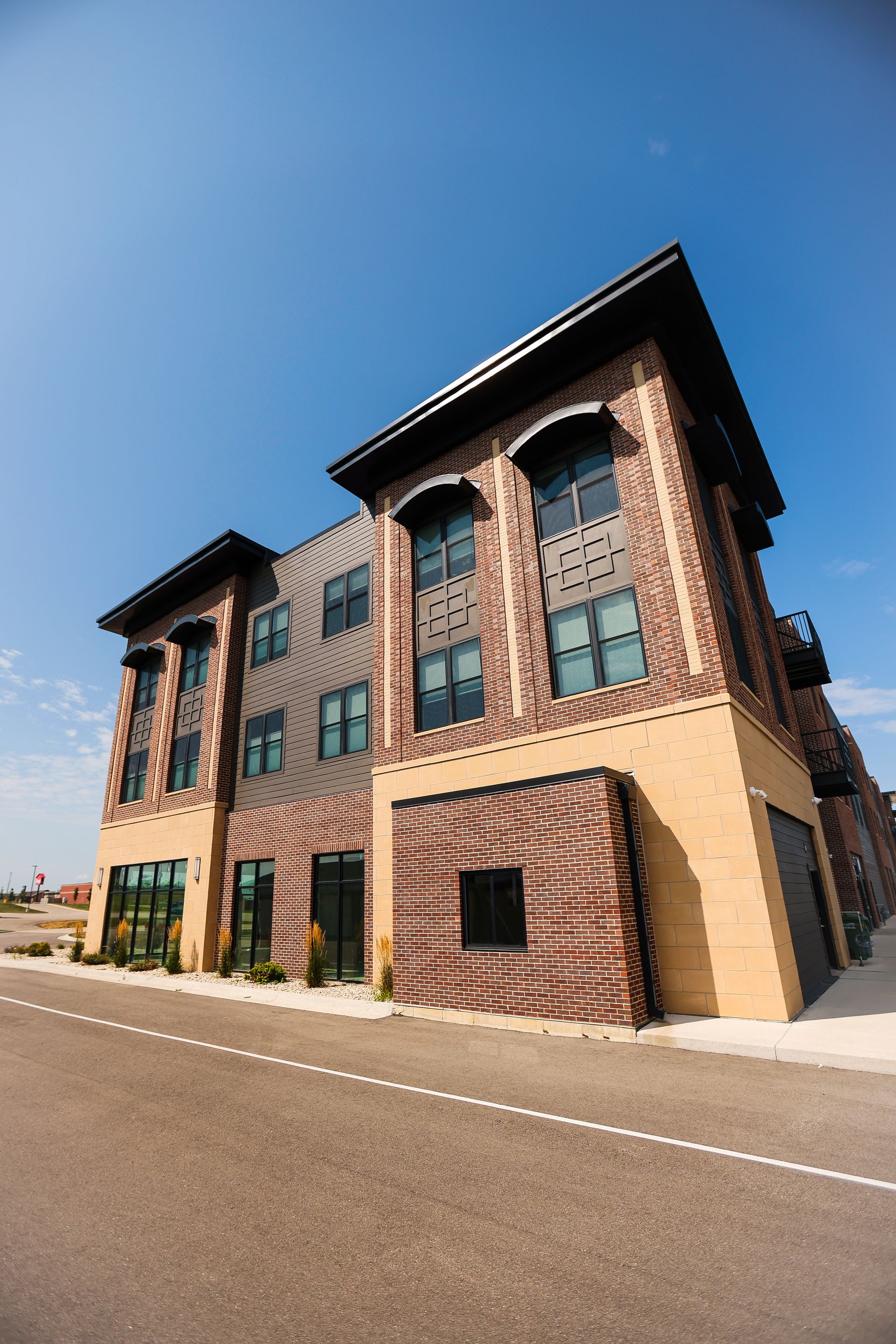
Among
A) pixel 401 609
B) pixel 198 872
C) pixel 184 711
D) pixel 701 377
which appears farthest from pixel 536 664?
pixel 184 711

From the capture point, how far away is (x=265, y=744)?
70.4ft

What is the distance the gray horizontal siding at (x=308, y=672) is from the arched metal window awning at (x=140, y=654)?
656 centimetres

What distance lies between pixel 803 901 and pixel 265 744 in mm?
16554

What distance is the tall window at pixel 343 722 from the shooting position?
18.5 metres

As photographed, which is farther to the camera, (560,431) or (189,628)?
(189,628)

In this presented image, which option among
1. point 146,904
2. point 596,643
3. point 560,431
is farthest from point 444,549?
A: point 146,904

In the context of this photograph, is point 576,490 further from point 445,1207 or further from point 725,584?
point 445,1207

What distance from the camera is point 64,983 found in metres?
19.0

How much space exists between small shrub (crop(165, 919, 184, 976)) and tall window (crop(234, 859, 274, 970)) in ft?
6.83

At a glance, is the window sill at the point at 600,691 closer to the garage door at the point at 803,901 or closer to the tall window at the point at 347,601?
the garage door at the point at 803,901

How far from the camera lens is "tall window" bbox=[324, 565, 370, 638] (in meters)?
19.7

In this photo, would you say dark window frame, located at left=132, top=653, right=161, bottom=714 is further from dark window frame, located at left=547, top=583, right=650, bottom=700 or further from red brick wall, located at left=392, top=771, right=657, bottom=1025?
dark window frame, located at left=547, top=583, right=650, bottom=700

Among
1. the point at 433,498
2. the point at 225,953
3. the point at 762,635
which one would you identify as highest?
the point at 433,498

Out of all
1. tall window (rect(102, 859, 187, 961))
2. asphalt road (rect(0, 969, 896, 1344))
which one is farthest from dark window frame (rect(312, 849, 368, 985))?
asphalt road (rect(0, 969, 896, 1344))
